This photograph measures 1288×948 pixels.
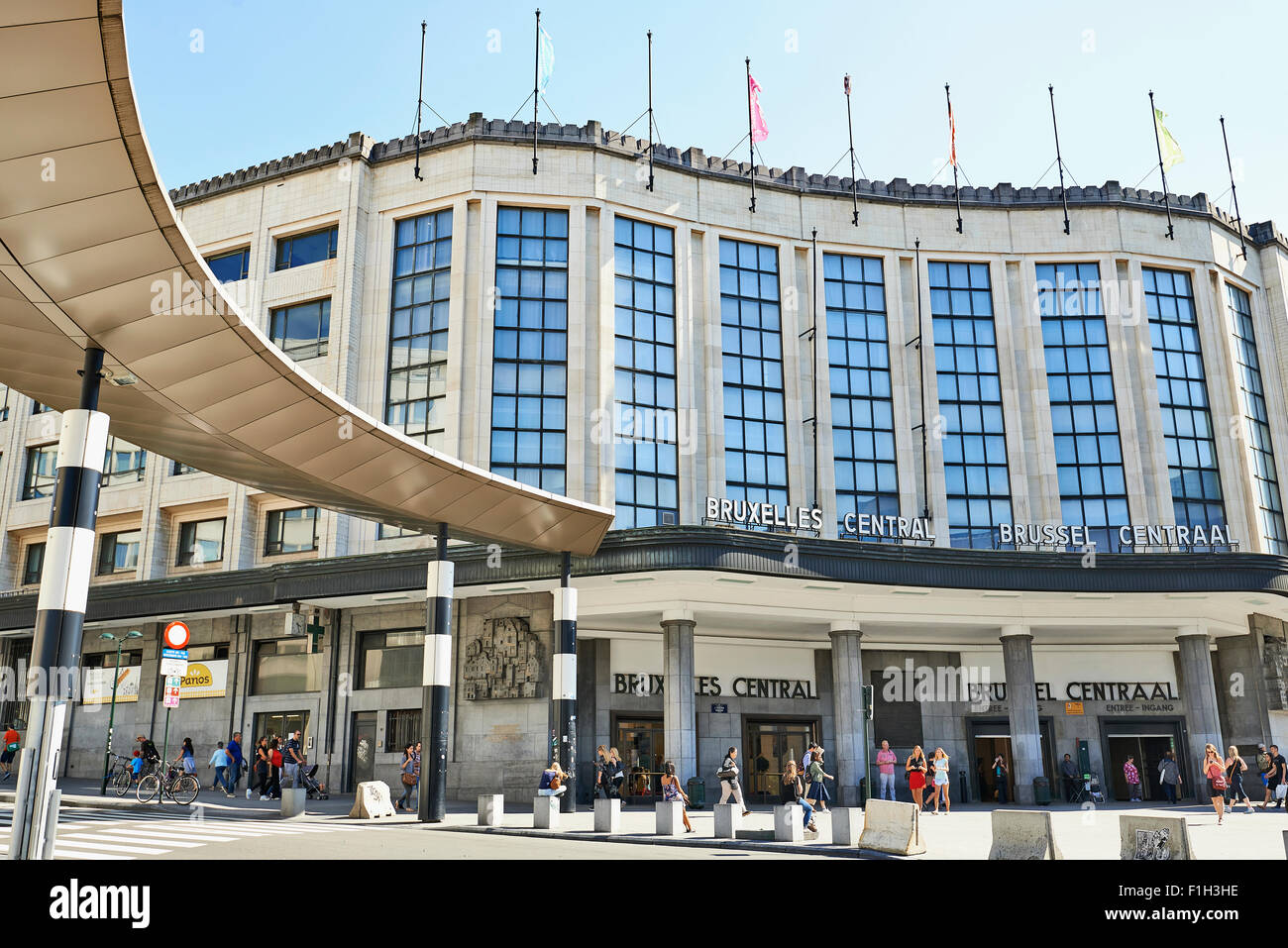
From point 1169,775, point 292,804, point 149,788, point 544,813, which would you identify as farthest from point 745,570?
point 1169,775

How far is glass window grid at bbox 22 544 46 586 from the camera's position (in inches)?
1742

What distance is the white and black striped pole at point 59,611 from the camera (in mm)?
13391

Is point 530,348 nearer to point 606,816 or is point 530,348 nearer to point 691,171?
point 691,171

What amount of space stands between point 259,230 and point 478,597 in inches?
699

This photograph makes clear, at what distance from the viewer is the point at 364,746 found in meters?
34.8

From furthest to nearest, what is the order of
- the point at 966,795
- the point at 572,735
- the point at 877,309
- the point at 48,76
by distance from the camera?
the point at 877,309, the point at 966,795, the point at 572,735, the point at 48,76

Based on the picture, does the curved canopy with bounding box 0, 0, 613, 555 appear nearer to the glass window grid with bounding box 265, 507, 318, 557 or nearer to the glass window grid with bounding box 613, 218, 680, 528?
the glass window grid with bounding box 613, 218, 680, 528

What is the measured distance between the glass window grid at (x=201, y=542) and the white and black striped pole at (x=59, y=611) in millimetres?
26068

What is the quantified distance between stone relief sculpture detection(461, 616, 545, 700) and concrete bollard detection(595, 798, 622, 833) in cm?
1096

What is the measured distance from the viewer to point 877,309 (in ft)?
132

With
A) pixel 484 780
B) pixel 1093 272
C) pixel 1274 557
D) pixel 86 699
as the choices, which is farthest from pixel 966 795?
pixel 86 699

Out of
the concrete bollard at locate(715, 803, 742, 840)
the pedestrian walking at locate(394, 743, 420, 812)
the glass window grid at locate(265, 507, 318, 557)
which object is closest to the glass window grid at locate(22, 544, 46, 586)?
the glass window grid at locate(265, 507, 318, 557)

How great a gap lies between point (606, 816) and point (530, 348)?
1877 cm

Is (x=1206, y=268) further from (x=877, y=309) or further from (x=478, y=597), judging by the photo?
(x=478, y=597)
